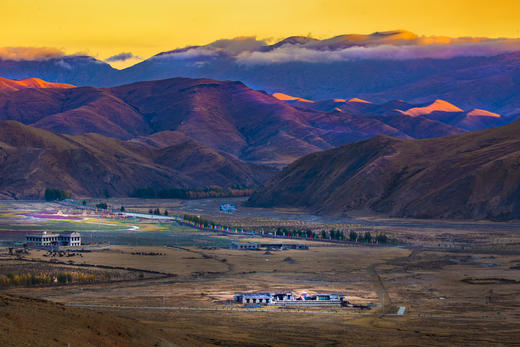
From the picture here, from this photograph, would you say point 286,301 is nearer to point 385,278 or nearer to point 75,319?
point 385,278

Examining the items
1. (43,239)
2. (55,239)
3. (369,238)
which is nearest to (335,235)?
(369,238)

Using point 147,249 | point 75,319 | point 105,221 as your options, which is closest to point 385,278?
point 147,249

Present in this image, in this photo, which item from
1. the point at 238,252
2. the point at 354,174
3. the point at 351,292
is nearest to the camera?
the point at 351,292

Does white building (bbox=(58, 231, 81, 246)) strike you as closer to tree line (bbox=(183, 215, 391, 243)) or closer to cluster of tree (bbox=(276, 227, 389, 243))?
tree line (bbox=(183, 215, 391, 243))

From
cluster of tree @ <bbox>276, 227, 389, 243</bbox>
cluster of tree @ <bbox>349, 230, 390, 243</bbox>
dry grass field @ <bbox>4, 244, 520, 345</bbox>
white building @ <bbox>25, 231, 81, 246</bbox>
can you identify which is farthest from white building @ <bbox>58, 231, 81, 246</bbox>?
cluster of tree @ <bbox>349, 230, 390, 243</bbox>

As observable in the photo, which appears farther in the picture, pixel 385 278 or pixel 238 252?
pixel 238 252

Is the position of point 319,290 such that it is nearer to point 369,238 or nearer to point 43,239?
point 369,238

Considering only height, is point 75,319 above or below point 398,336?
above

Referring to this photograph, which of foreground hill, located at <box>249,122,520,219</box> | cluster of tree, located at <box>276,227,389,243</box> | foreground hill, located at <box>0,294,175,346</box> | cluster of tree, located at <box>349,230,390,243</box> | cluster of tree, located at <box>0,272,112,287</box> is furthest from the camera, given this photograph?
foreground hill, located at <box>249,122,520,219</box>
